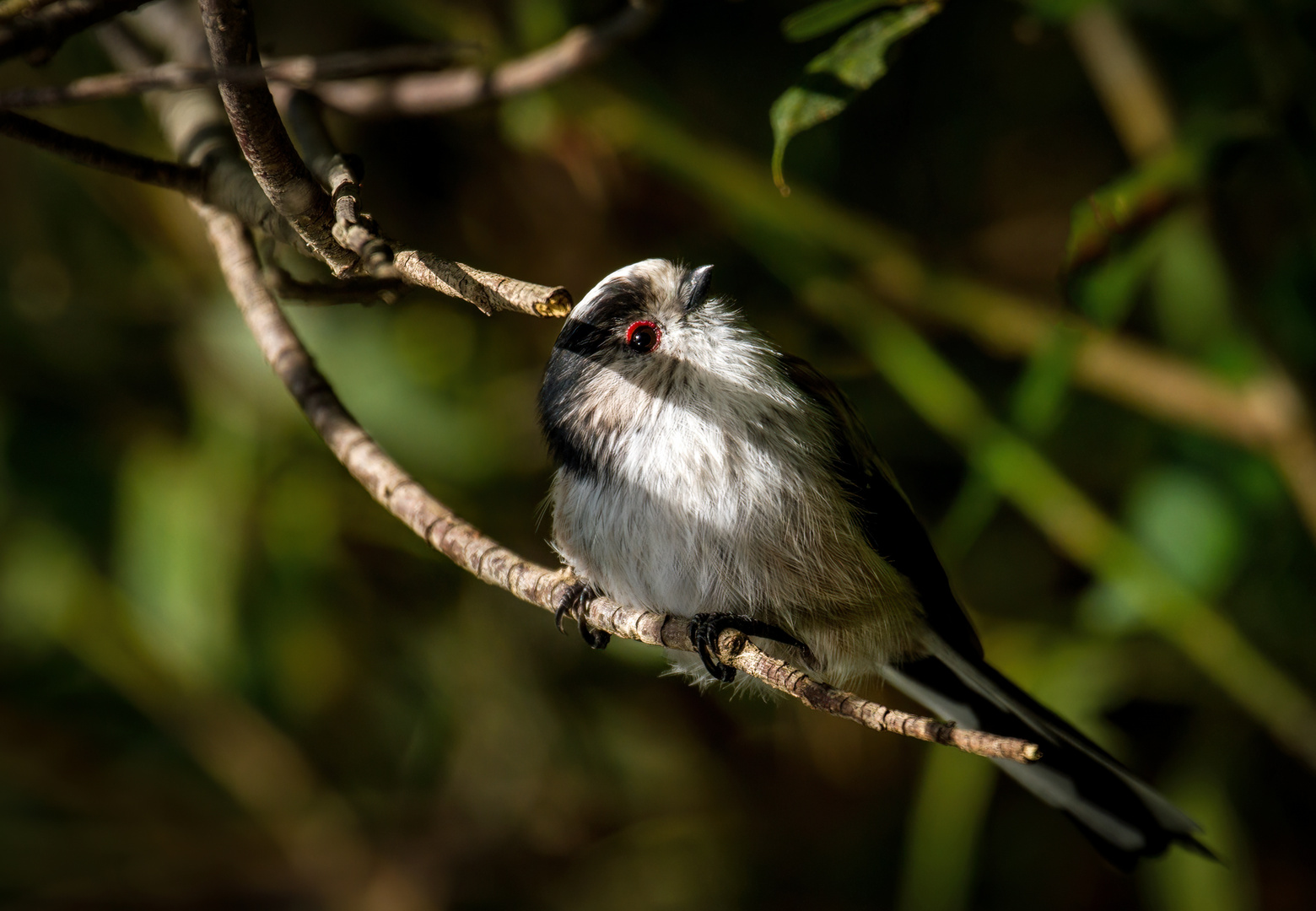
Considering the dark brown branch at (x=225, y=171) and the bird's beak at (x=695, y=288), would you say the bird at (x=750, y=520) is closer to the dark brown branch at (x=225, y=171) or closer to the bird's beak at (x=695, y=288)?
the bird's beak at (x=695, y=288)

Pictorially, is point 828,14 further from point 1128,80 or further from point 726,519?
point 1128,80

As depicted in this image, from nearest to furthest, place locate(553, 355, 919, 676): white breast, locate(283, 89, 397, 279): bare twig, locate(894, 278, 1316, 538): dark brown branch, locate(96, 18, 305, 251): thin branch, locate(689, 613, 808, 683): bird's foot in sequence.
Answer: locate(283, 89, 397, 279): bare twig < locate(96, 18, 305, 251): thin branch < locate(689, 613, 808, 683): bird's foot < locate(553, 355, 919, 676): white breast < locate(894, 278, 1316, 538): dark brown branch

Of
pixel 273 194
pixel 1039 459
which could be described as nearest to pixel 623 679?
pixel 1039 459

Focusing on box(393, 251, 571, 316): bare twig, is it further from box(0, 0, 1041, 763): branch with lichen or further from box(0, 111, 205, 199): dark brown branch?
box(0, 111, 205, 199): dark brown branch

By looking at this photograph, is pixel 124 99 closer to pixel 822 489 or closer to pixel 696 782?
pixel 822 489

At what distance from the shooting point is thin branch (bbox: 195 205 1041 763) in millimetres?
1215

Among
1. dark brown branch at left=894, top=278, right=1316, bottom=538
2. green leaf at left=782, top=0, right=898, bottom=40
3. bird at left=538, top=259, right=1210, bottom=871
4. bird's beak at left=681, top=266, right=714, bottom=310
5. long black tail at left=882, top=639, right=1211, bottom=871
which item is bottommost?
long black tail at left=882, top=639, right=1211, bottom=871

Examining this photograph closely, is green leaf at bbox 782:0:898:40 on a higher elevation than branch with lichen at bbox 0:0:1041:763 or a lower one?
higher

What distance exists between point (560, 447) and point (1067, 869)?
8.33 ft

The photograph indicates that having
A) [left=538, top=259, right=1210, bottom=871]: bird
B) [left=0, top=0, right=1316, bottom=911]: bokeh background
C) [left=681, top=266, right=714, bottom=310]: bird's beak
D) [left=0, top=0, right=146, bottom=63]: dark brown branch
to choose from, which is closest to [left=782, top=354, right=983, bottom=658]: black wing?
[left=538, top=259, right=1210, bottom=871]: bird

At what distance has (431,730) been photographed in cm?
359

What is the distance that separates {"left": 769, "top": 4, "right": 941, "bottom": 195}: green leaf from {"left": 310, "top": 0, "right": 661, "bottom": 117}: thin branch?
19.3 inches

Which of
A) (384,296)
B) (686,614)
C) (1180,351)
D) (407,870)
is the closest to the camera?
(384,296)

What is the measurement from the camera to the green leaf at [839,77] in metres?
1.69
